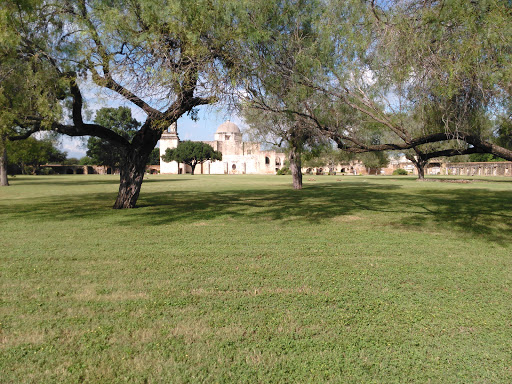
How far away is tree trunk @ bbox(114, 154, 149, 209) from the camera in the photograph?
12.0 m

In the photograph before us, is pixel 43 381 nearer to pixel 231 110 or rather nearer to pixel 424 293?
pixel 424 293

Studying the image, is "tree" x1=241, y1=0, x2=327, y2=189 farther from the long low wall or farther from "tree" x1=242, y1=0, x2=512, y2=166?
the long low wall

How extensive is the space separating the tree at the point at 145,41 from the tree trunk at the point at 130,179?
1.57 meters

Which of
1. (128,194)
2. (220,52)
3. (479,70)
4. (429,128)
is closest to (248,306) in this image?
(479,70)

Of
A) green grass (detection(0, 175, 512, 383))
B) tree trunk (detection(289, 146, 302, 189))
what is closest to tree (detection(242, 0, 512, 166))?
green grass (detection(0, 175, 512, 383))

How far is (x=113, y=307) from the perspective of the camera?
3.69 meters

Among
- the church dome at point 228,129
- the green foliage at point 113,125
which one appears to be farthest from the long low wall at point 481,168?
the green foliage at point 113,125

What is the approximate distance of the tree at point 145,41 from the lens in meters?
7.91

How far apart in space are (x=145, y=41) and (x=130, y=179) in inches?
192

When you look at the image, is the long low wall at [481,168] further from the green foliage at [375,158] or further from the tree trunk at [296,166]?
the tree trunk at [296,166]

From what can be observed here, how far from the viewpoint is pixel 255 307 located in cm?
374

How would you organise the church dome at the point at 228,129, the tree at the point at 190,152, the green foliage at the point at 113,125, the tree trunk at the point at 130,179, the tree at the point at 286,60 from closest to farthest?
the tree at the point at 286,60, the tree trunk at the point at 130,179, the green foliage at the point at 113,125, the tree at the point at 190,152, the church dome at the point at 228,129

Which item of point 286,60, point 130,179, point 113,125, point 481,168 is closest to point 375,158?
point 481,168

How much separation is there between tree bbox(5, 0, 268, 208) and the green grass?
3.64m
